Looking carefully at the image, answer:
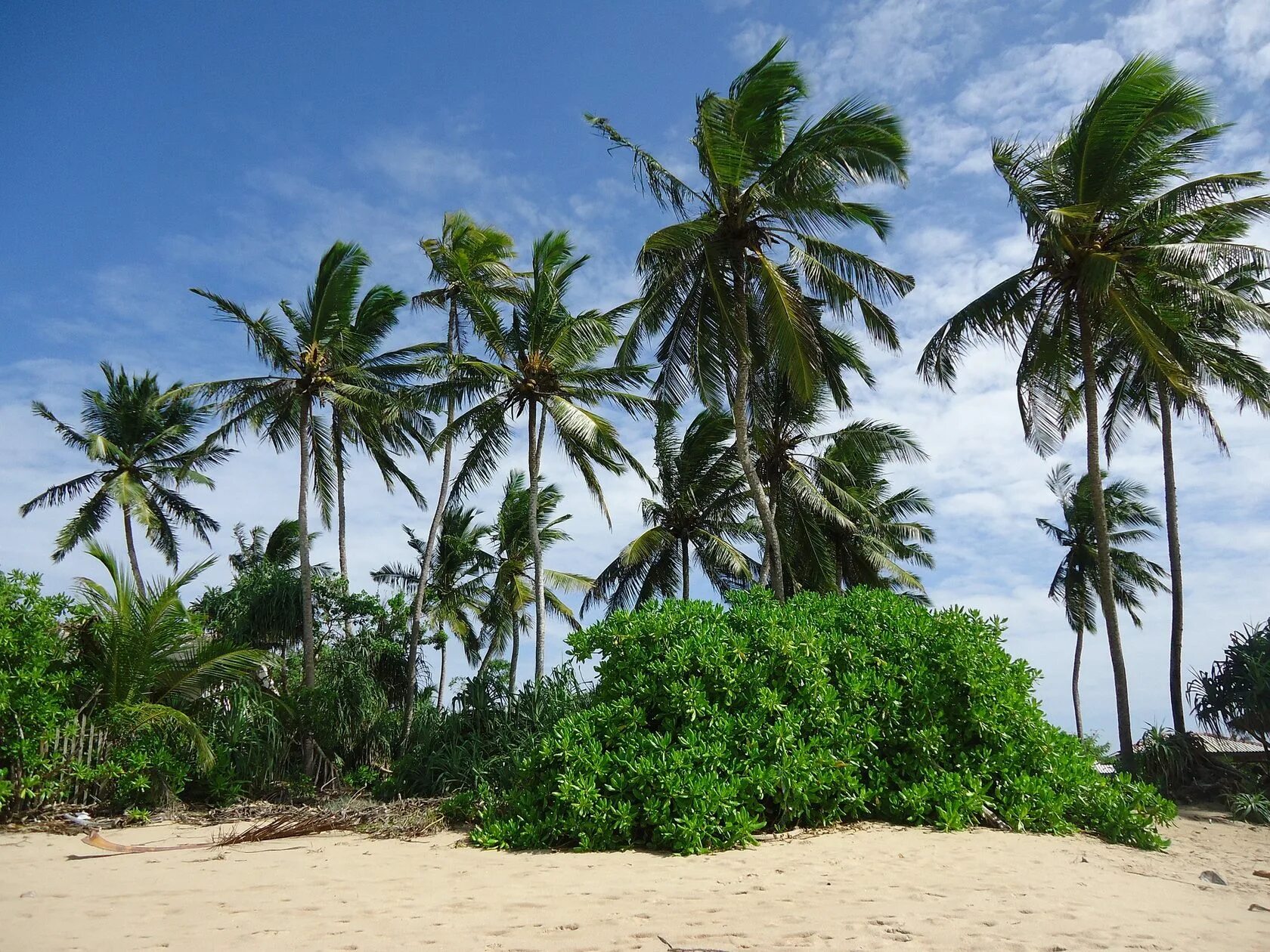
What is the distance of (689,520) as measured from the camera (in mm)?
20969

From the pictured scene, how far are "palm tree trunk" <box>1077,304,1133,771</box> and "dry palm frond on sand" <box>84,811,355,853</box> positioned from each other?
12.8m

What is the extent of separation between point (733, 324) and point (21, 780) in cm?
1195

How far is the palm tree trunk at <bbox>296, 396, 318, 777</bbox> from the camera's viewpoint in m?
15.9

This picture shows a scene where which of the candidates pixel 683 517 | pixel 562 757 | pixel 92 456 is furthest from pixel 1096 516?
pixel 92 456

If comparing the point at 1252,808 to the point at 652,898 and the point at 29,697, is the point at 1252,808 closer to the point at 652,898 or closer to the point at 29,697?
the point at 652,898

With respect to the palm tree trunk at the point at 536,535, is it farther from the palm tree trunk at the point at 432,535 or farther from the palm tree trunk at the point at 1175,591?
the palm tree trunk at the point at 1175,591

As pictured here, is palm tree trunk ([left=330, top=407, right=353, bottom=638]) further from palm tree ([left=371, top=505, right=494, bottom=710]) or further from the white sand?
the white sand

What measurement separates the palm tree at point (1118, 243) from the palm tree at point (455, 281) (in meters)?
10.3

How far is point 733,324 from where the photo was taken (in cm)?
1427

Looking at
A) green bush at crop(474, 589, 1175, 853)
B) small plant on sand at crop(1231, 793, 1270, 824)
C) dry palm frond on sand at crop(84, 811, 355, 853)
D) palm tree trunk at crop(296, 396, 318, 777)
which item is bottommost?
small plant on sand at crop(1231, 793, 1270, 824)

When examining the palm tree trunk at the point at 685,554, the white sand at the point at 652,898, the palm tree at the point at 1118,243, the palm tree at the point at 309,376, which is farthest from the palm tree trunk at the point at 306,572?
the palm tree at the point at 1118,243

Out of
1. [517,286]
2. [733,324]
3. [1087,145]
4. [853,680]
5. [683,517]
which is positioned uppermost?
[517,286]

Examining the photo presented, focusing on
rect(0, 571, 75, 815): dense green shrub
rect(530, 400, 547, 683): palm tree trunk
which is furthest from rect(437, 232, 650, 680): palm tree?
rect(0, 571, 75, 815): dense green shrub

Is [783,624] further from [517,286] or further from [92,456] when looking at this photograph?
[92,456]
